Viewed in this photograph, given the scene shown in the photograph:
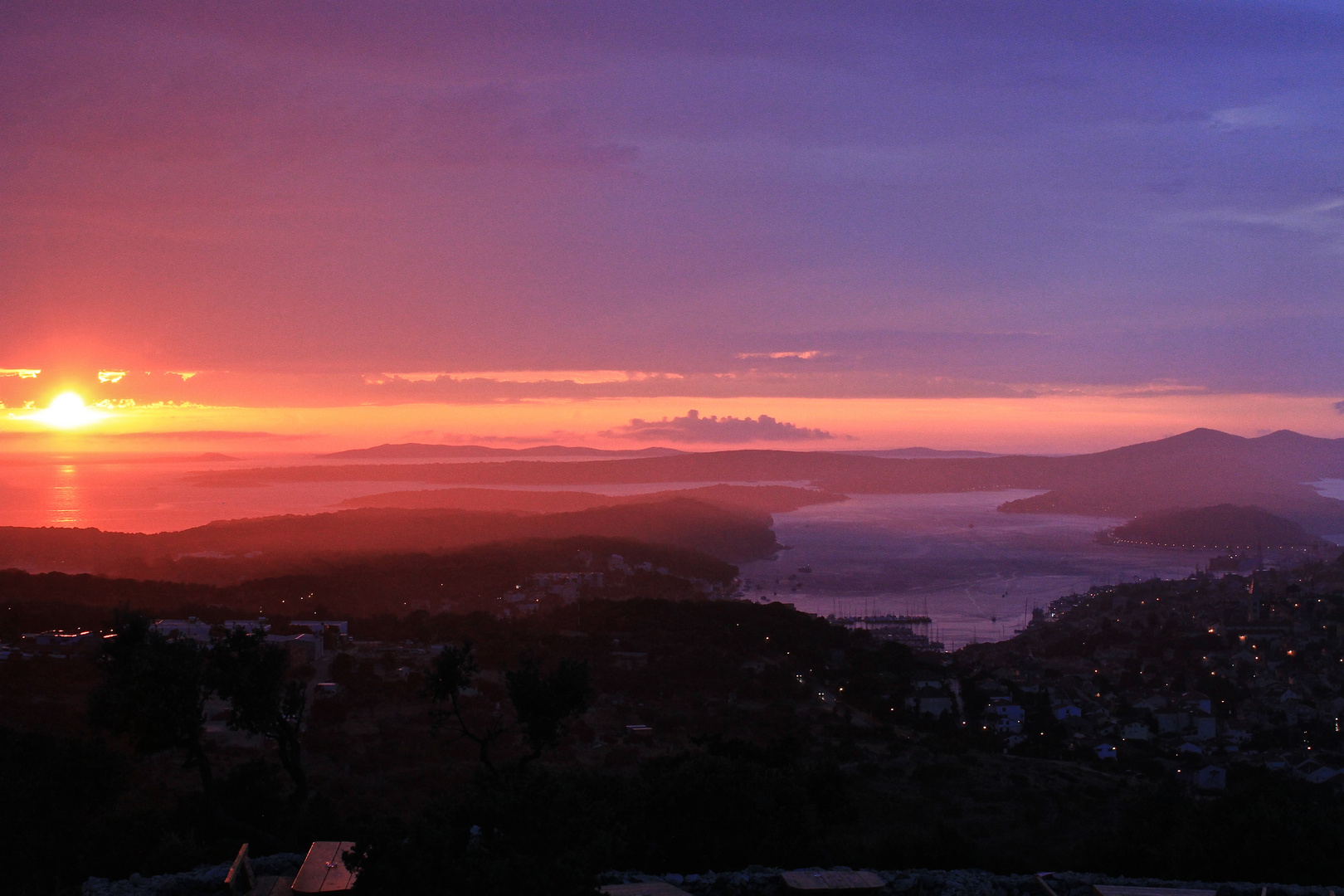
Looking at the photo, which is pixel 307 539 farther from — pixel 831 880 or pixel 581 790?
pixel 831 880

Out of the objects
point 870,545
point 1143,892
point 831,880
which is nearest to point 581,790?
point 831,880

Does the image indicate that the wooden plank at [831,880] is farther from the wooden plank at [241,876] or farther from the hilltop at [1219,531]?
the hilltop at [1219,531]

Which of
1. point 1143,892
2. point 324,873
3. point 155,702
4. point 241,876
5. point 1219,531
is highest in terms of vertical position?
point 155,702

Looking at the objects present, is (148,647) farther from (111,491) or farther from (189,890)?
(111,491)

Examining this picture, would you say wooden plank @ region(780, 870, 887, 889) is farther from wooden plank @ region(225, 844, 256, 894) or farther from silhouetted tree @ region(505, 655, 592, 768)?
wooden plank @ region(225, 844, 256, 894)

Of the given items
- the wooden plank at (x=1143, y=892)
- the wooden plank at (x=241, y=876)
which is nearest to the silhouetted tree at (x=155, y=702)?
the wooden plank at (x=241, y=876)

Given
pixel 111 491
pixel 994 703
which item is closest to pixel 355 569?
pixel 994 703
